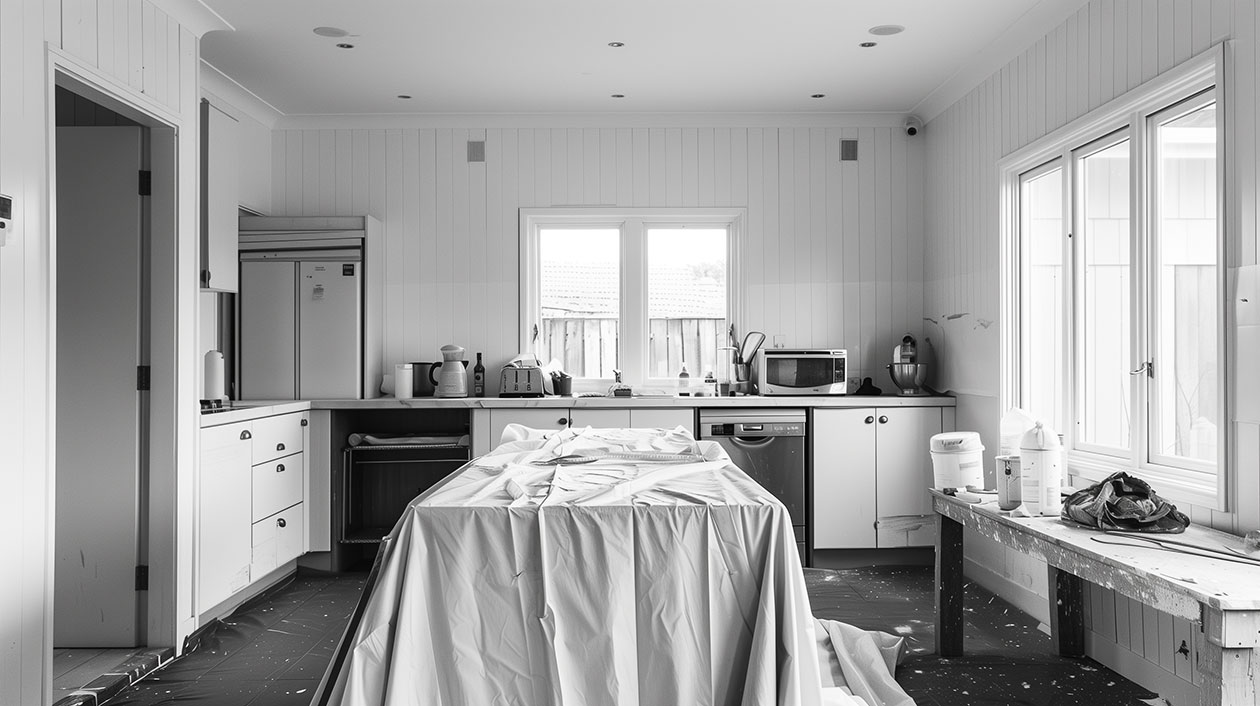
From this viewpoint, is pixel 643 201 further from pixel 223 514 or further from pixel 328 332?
pixel 223 514

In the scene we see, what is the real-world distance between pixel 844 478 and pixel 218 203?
3.75 metres

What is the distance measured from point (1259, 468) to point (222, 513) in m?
4.02

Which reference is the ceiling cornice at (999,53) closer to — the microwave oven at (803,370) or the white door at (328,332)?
the microwave oven at (803,370)

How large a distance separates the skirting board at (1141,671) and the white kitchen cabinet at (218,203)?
171 inches

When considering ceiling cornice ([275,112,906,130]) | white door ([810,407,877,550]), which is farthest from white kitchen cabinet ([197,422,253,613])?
white door ([810,407,877,550])

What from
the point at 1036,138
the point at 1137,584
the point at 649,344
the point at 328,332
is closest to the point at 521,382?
the point at 649,344

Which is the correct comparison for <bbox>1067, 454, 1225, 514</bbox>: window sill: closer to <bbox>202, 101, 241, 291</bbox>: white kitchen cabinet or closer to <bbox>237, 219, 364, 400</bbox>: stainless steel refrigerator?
<bbox>237, 219, 364, 400</bbox>: stainless steel refrigerator

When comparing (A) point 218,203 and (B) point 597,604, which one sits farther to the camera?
(A) point 218,203

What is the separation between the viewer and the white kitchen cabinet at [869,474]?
505 cm

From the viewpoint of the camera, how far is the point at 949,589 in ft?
11.3

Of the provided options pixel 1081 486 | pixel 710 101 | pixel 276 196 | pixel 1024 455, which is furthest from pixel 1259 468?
pixel 276 196

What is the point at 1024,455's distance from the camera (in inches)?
118

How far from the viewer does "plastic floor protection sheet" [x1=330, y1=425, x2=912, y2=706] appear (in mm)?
1941

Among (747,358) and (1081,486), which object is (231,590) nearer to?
(747,358)
